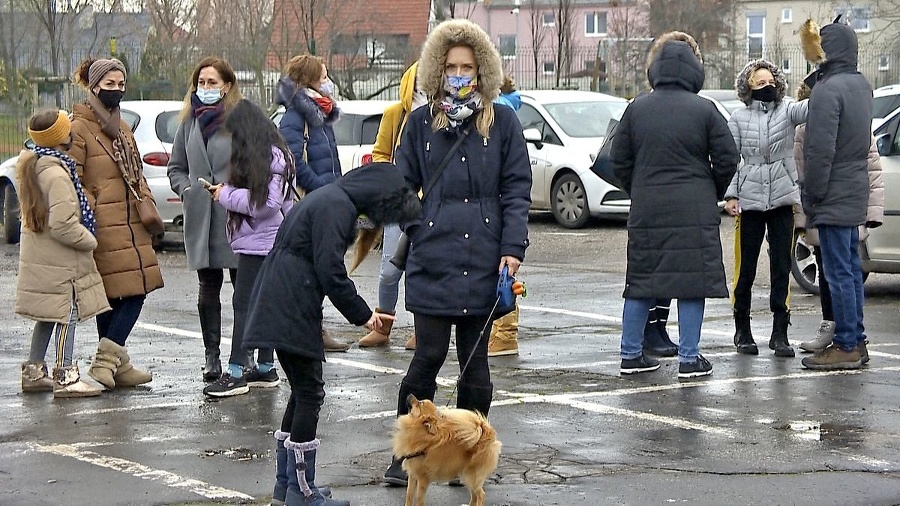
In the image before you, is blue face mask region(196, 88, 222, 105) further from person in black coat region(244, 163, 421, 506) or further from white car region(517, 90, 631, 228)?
white car region(517, 90, 631, 228)

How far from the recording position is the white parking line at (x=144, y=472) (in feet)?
19.8

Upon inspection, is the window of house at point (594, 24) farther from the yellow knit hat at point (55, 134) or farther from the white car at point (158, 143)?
the yellow knit hat at point (55, 134)

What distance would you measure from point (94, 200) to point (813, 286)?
6.79m

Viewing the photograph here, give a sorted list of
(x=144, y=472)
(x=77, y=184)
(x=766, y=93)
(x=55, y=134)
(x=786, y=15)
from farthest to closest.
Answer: (x=786, y=15) → (x=766, y=93) → (x=77, y=184) → (x=55, y=134) → (x=144, y=472)

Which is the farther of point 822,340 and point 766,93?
point 822,340

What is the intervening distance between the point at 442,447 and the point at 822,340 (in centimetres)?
493

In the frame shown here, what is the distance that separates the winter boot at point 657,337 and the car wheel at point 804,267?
11.4ft

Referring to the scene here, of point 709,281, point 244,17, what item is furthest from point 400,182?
point 244,17

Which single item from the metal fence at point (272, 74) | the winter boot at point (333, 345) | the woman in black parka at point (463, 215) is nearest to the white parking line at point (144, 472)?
the woman in black parka at point (463, 215)

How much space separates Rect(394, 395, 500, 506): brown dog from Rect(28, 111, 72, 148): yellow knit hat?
3627mm

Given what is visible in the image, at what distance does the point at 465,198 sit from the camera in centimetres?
619

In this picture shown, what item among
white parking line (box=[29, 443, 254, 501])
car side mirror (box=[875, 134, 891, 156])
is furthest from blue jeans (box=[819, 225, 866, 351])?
white parking line (box=[29, 443, 254, 501])

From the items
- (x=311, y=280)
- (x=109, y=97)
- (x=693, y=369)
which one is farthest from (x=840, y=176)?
(x=109, y=97)

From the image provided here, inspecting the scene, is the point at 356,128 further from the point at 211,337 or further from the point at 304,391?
the point at 304,391
